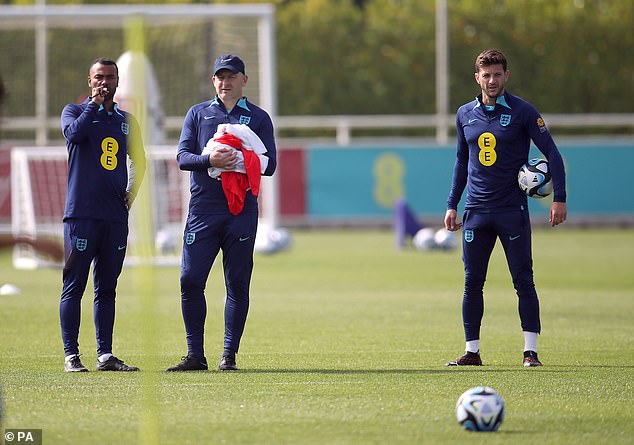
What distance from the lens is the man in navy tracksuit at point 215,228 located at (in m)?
9.48

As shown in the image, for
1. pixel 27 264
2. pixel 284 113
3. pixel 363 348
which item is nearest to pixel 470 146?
pixel 363 348

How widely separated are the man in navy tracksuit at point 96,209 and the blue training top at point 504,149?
99.9 inches

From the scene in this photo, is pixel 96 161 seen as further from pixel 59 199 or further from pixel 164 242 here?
pixel 59 199

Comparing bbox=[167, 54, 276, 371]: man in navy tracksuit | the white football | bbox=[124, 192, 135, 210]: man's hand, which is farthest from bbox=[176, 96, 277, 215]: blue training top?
the white football

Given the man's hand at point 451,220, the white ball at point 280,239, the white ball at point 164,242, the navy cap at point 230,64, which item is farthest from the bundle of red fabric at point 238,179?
the white ball at point 280,239

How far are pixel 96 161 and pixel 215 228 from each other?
3.30 ft

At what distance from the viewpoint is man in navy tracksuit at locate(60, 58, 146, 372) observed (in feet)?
31.0

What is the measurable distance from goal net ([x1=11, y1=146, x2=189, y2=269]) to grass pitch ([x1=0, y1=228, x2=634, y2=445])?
66.9 inches

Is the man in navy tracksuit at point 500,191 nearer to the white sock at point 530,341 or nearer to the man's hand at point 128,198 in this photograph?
the white sock at point 530,341

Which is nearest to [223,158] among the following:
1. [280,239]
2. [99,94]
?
[99,94]

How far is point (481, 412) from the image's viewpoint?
712 centimetres

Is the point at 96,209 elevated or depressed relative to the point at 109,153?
depressed

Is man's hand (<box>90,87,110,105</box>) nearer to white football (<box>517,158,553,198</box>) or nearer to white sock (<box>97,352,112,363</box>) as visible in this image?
white sock (<box>97,352,112,363</box>)

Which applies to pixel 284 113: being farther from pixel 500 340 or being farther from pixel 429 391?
pixel 429 391
